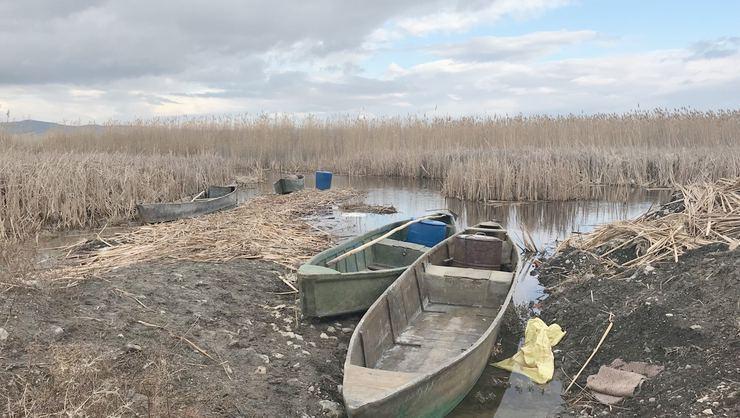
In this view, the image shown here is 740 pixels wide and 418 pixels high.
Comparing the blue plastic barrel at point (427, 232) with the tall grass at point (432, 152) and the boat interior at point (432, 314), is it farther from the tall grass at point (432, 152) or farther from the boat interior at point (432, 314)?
the tall grass at point (432, 152)

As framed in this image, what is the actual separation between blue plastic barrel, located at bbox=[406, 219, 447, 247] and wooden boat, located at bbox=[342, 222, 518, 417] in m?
0.52

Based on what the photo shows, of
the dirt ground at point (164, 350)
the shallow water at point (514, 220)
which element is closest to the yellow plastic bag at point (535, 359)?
the shallow water at point (514, 220)

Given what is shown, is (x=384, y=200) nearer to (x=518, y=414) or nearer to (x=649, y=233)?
(x=649, y=233)

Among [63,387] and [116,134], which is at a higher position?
[116,134]

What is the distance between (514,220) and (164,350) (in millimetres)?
8652

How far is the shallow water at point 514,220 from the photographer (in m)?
4.28

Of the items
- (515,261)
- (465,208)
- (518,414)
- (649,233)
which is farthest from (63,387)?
(465,208)

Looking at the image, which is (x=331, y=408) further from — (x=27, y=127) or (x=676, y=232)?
(x=27, y=127)

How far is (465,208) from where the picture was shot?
1297cm

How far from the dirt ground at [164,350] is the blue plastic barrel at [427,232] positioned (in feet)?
9.04

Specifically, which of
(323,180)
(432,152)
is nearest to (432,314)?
(323,180)

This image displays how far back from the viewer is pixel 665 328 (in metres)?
4.51

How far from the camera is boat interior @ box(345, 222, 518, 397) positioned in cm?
454

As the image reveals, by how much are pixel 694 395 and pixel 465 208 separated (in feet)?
31.1
